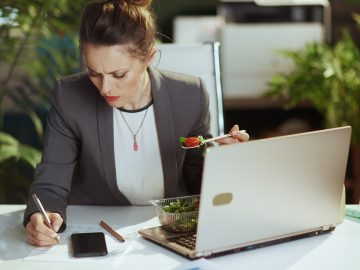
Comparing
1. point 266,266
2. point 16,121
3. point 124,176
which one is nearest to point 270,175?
point 266,266

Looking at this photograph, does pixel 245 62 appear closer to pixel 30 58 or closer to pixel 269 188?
pixel 30 58

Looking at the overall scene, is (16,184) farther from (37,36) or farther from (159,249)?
(159,249)

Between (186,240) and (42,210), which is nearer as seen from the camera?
(186,240)

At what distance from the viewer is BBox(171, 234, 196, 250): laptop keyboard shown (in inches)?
55.6

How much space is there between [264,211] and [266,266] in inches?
4.5

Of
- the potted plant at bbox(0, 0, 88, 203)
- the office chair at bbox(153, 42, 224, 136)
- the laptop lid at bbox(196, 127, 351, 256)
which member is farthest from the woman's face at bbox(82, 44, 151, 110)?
the potted plant at bbox(0, 0, 88, 203)

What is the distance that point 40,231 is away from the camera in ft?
4.85

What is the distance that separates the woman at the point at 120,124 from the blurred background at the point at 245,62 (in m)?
0.99

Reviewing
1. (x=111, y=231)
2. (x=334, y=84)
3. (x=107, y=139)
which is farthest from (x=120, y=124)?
(x=334, y=84)

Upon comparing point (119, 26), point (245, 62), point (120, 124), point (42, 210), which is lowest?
point (245, 62)

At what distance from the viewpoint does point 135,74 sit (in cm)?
174

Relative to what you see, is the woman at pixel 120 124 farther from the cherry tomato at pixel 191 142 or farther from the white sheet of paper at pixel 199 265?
the white sheet of paper at pixel 199 265

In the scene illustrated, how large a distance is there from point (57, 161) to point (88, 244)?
43cm

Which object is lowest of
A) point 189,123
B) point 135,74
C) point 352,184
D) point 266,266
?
point 352,184
